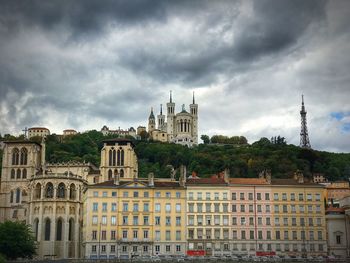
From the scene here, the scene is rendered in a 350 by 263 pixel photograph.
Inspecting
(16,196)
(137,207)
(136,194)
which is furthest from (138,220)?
(16,196)

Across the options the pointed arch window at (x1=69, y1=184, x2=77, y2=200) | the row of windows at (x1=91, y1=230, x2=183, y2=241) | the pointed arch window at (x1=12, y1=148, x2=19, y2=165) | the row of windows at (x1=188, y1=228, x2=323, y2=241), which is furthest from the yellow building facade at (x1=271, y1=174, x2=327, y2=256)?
the pointed arch window at (x1=12, y1=148, x2=19, y2=165)

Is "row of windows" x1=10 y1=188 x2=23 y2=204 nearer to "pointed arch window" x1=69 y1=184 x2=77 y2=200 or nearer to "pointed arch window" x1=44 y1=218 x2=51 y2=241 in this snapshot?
"pointed arch window" x1=44 y1=218 x2=51 y2=241

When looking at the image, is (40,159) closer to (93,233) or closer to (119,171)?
(119,171)

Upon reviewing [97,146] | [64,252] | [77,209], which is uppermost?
[97,146]

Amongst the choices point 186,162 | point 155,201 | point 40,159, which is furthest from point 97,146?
point 155,201

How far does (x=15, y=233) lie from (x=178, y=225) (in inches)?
905

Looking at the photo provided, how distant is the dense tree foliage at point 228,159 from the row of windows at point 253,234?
38.3m

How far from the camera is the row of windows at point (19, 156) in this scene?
10469cm

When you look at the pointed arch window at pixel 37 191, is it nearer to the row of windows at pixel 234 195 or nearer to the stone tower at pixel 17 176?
the stone tower at pixel 17 176

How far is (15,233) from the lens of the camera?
7288 centimetres

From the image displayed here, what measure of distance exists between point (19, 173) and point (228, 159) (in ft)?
180

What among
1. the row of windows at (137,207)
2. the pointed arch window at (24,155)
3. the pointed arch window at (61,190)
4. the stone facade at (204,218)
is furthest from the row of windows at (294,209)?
the pointed arch window at (24,155)

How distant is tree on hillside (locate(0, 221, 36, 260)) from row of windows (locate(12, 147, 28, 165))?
1265 inches

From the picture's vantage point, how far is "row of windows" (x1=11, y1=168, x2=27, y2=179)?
10356 centimetres
